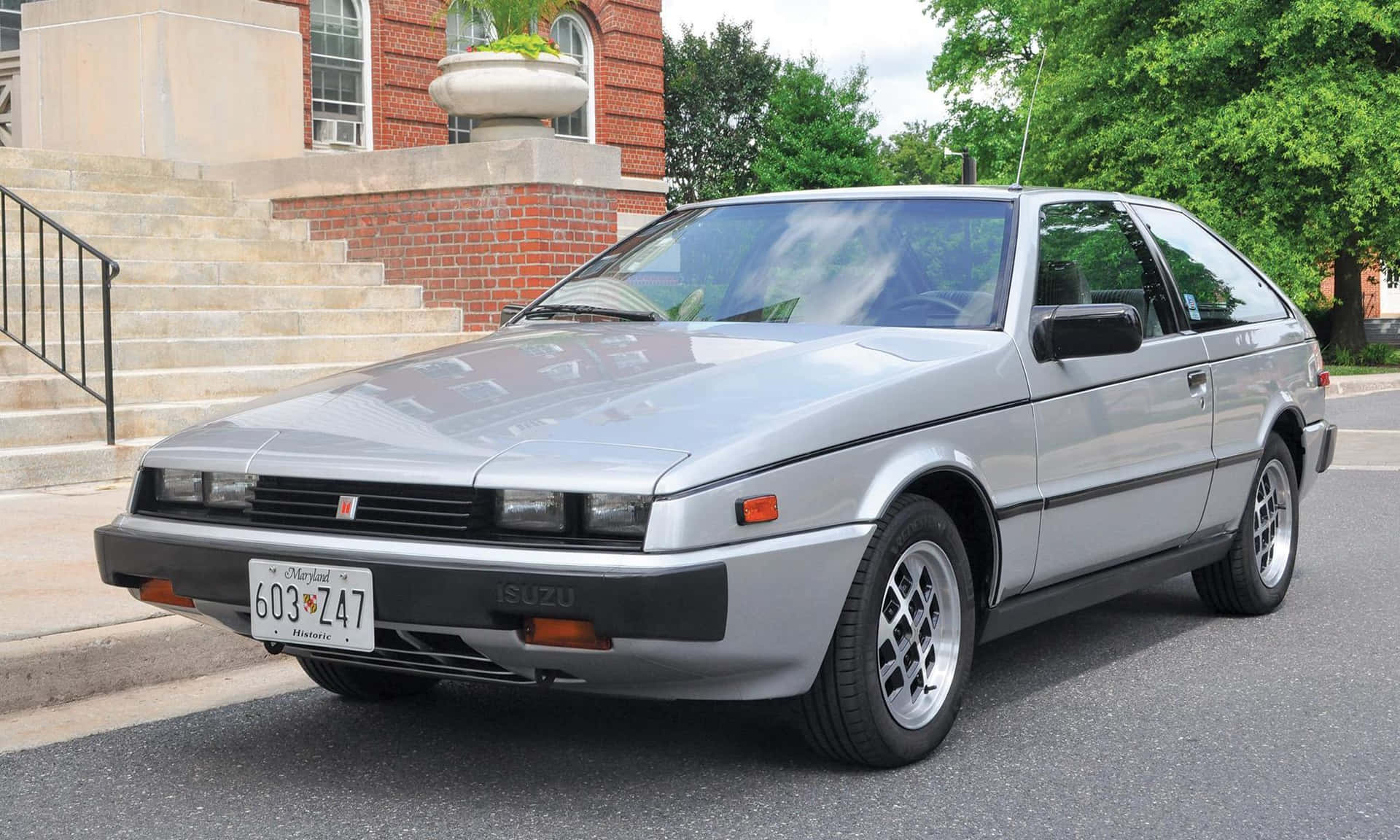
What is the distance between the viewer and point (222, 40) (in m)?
15.0

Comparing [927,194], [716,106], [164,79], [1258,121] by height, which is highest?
[716,106]

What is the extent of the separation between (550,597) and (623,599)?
17cm

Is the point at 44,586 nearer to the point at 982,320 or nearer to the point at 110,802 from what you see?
the point at 110,802

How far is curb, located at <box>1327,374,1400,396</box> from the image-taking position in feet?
68.9

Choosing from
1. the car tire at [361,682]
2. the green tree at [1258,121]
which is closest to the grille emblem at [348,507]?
the car tire at [361,682]

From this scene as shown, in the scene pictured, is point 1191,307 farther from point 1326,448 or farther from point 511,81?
point 511,81

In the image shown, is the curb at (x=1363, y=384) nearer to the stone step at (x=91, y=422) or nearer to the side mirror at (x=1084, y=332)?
the stone step at (x=91, y=422)

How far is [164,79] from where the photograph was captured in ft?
48.0

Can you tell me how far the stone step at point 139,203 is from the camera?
496 inches

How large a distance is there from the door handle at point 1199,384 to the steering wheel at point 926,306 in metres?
1.17

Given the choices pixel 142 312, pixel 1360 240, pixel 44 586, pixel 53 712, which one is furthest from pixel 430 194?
pixel 1360 240

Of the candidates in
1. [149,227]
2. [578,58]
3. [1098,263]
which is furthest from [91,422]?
[578,58]

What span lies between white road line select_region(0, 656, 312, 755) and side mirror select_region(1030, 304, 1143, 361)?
8.44ft

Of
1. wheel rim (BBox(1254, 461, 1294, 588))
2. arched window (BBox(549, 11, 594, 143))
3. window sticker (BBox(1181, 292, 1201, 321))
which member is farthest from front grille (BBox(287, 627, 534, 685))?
arched window (BBox(549, 11, 594, 143))
